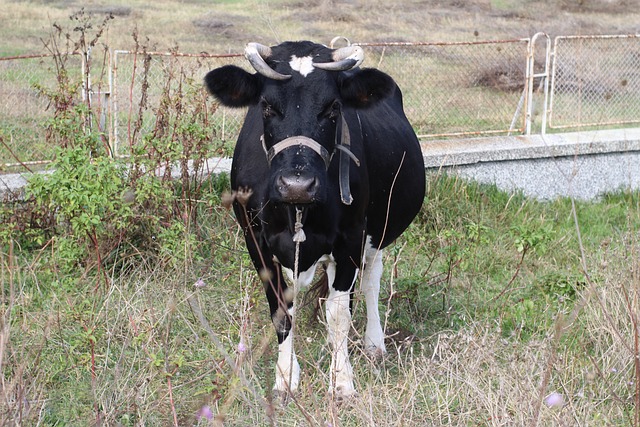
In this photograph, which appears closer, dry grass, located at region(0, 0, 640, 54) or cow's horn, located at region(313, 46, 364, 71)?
cow's horn, located at region(313, 46, 364, 71)

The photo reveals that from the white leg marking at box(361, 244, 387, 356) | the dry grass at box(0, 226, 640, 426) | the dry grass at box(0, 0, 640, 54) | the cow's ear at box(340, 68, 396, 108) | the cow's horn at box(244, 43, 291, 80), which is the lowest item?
the dry grass at box(0, 0, 640, 54)

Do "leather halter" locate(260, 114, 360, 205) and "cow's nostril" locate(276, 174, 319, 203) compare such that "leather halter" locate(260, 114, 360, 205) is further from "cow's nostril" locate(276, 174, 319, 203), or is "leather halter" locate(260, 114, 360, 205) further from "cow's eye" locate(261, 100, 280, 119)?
"cow's nostril" locate(276, 174, 319, 203)

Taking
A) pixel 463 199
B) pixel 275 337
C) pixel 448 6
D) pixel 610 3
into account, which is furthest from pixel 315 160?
pixel 610 3

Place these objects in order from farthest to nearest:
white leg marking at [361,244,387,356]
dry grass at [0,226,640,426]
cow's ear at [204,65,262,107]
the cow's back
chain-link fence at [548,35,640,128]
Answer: chain-link fence at [548,35,640,128]
white leg marking at [361,244,387,356]
the cow's back
cow's ear at [204,65,262,107]
dry grass at [0,226,640,426]

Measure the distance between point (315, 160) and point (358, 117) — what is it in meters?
0.98

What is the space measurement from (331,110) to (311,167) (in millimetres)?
436

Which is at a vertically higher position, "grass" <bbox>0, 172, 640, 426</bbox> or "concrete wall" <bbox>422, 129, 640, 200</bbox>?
"grass" <bbox>0, 172, 640, 426</bbox>

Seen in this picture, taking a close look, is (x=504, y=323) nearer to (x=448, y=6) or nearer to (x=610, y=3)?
(x=448, y=6)

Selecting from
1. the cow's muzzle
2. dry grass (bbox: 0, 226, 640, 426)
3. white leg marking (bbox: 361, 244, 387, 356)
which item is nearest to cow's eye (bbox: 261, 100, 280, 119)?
the cow's muzzle

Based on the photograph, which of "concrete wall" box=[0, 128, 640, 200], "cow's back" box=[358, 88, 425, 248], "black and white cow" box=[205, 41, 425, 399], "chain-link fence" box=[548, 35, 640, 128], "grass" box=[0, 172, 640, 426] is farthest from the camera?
"chain-link fence" box=[548, 35, 640, 128]

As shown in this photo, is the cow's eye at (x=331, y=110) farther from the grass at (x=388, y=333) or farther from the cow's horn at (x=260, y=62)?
the grass at (x=388, y=333)

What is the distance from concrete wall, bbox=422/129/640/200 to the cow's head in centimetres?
363

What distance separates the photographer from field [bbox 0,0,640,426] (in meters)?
3.67

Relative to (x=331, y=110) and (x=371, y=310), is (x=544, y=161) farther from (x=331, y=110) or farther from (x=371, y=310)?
(x=331, y=110)
